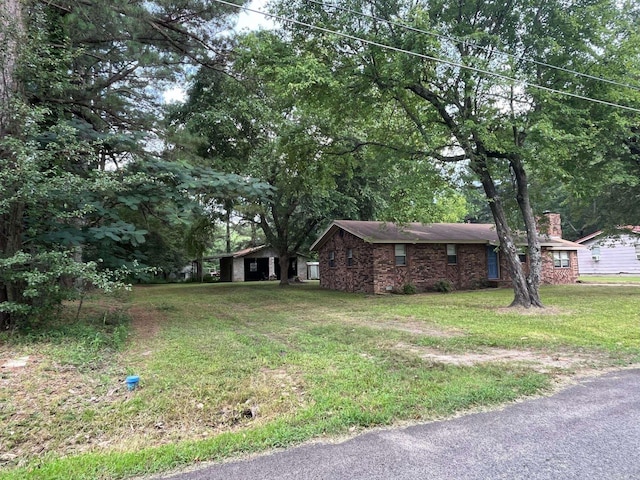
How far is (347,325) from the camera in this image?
8359mm

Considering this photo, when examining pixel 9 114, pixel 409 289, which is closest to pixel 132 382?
pixel 9 114

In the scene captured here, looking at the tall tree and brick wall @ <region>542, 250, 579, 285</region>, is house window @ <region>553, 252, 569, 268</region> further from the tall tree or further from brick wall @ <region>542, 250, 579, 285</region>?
the tall tree

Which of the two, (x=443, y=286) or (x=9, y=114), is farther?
(x=443, y=286)

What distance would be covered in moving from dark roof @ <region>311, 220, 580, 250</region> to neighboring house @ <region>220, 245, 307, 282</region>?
965cm

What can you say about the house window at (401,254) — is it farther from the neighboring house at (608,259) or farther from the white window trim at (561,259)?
the neighboring house at (608,259)

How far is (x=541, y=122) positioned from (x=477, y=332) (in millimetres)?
5264

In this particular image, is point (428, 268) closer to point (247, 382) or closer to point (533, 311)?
point (533, 311)

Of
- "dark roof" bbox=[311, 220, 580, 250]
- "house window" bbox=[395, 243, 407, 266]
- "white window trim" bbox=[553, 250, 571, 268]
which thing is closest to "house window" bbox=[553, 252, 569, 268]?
"white window trim" bbox=[553, 250, 571, 268]

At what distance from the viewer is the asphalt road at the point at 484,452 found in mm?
2512

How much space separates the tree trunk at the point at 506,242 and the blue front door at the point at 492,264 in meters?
8.34

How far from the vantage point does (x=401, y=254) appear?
1741 centimetres

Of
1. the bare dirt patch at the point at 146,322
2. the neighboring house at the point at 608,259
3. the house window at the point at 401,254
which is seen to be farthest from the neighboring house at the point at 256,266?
the neighboring house at the point at 608,259

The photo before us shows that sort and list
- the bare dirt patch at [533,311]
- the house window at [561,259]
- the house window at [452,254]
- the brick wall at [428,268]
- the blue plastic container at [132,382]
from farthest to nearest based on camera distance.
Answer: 1. the house window at [561,259]
2. the house window at [452,254]
3. the brick wall at [428,268]
4. the bare dirt patch at [533,311]
5. the blue plastic container at [132,382]

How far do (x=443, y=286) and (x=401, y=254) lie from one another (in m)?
2.37
